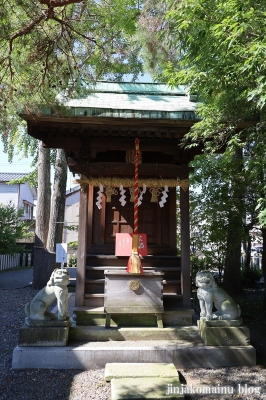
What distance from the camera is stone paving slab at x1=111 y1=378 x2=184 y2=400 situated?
344 centimetres

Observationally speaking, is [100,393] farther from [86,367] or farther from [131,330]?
[131,330]

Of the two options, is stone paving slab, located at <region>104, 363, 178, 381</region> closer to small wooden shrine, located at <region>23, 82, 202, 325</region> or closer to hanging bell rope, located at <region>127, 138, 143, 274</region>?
small wooden shrine, located at <region>23, 82, 202, 325</region>

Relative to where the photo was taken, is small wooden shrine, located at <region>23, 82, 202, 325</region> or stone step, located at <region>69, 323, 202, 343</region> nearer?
stone step, located at <region>69, 323, 202, 343</region>

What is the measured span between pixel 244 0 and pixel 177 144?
8.50ft

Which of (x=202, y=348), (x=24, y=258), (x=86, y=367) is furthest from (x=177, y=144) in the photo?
(x=24, y=258)

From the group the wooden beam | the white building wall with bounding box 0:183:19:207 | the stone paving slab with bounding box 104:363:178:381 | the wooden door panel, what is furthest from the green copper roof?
the white building wall with bounding box 0:183:19:207

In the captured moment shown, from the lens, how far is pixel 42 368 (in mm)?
4367

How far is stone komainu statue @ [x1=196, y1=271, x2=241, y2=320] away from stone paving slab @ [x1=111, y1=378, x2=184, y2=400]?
4.15 ft

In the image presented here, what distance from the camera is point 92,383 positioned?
13.1 feet

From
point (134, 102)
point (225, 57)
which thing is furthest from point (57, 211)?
point (225, 57)

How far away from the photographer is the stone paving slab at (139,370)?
12.9 feet

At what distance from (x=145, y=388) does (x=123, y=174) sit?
147 inches

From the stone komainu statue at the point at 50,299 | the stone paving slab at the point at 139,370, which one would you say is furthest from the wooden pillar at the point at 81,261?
the stone paving slab at the point at 139,370

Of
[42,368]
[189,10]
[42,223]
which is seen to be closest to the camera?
[189,10]
